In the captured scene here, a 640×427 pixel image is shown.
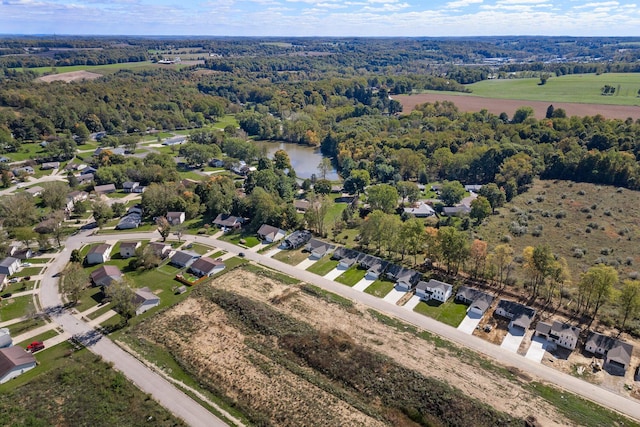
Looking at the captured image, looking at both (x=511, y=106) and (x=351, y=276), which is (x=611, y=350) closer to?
(x=351, y=276)

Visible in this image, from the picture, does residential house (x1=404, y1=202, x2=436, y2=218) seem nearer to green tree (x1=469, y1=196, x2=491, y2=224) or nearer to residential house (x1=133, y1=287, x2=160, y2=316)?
green tree (x1=469, y1=196, x2=491, y2=224)

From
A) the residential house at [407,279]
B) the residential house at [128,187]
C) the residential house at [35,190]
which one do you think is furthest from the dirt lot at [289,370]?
the residential house at [35,190]

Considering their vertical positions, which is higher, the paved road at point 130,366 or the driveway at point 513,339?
the driveway at point 513,339

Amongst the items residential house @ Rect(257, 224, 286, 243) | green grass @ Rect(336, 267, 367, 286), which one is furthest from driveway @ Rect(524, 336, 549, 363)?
residential house @ Rect(257, 224, 286, 243)

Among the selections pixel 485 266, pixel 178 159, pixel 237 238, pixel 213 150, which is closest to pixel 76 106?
pixel 178 159

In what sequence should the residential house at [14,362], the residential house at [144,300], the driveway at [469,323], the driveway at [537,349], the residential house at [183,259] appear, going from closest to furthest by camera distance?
1. the residential house at [14,362]
2. the driveway at [537,349]
3. the driveway at [469,323]
4. the residential house at [144,300]
5. the residential house at [183,259]

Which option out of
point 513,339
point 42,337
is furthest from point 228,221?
point 513,339

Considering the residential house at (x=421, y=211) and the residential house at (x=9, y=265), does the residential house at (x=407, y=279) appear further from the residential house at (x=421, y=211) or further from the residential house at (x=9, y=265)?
the residential house at (x=9, y=265)
